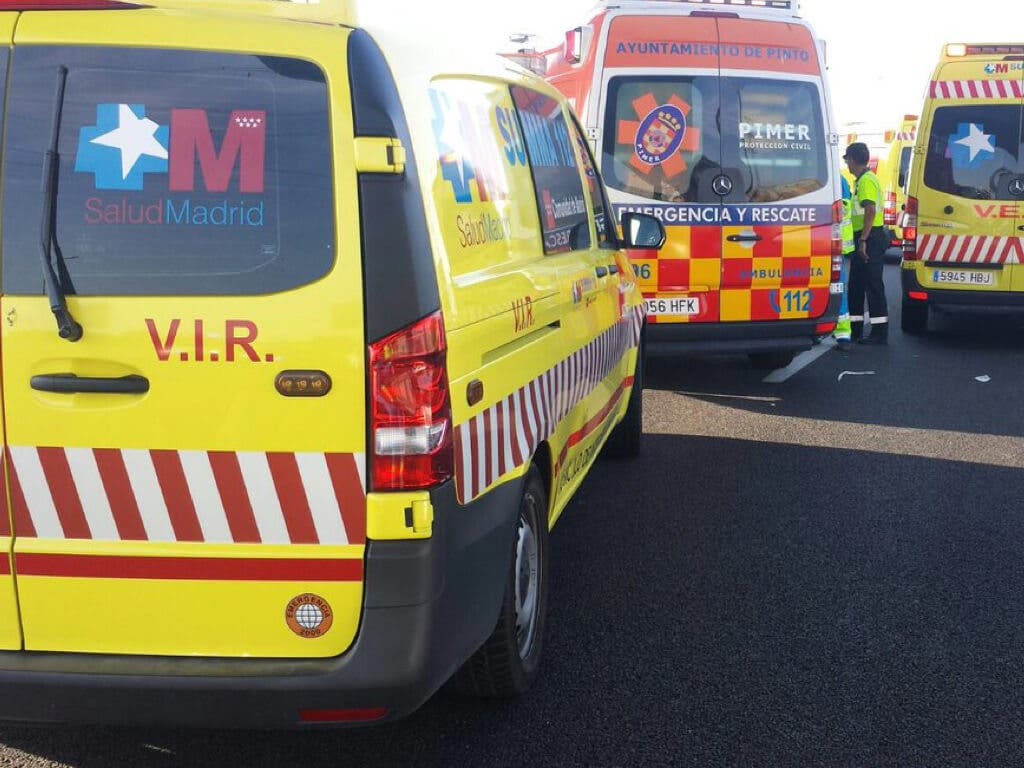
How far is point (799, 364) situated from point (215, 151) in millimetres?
8051

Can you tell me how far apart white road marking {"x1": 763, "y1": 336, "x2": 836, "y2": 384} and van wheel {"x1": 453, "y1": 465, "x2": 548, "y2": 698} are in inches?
224

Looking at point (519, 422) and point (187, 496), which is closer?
point (187, 496)

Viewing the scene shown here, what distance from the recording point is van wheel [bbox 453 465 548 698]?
3346 mm

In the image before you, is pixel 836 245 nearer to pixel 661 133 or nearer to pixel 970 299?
pixel 661 133

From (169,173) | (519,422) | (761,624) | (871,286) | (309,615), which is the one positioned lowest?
(761,624)

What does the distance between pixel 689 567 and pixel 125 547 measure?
8.57 ft

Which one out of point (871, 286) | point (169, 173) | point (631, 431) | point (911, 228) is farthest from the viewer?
point (871, 286)

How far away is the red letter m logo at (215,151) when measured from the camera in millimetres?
2531

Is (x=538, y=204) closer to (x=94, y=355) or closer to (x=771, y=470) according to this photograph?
(x=94, y=355)

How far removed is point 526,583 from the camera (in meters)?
3.63

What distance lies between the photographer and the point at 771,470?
20.8ft

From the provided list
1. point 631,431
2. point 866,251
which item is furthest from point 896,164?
point 631,431

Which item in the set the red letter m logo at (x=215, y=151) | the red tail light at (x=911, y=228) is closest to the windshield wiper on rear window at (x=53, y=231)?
the red letter m logo at (x=215, y=151)

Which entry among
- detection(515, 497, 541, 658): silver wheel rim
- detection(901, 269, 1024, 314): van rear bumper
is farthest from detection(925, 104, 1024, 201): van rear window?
detection(515, 497, 541, 658): silver wheel rim
